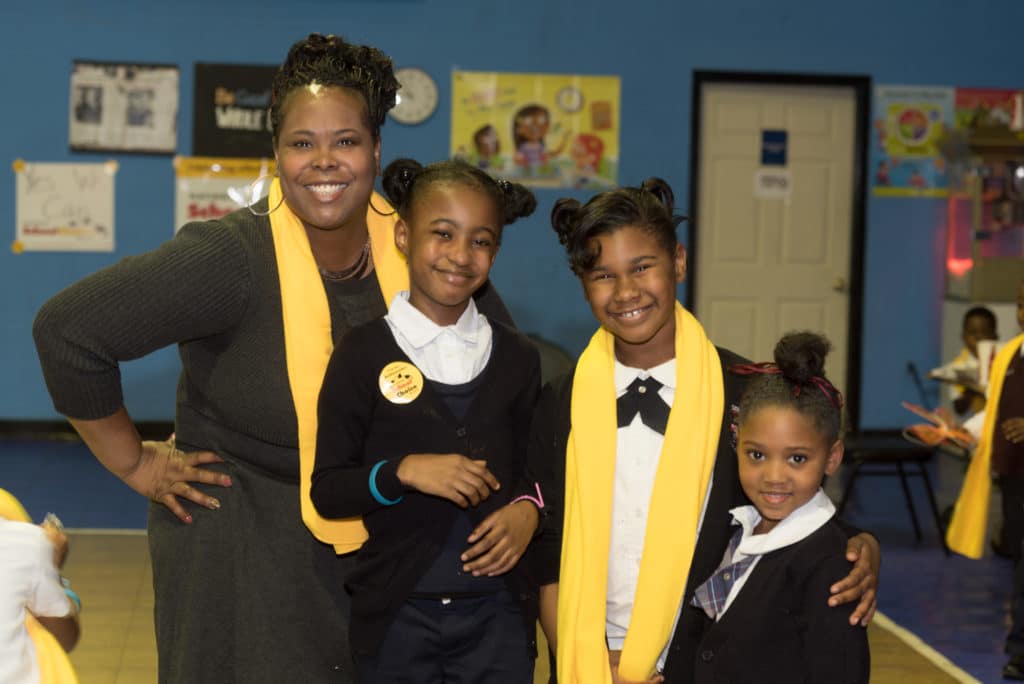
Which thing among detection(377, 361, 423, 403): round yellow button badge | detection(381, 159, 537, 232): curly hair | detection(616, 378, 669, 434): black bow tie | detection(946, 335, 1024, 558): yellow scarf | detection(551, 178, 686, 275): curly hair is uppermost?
detection(381, 159, 537, 232): curly hair

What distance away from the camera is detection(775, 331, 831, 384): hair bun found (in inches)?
82.6

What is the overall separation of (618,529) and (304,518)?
56cm

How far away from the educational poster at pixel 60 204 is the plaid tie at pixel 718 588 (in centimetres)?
673

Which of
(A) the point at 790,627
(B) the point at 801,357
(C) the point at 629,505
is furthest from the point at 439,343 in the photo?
(A) the point at 790,627

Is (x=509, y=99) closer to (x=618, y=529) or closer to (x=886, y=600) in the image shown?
(x=886, y=600)

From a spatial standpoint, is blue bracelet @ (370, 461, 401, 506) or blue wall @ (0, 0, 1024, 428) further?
blue wall @ (0, 0, 1024, 428)

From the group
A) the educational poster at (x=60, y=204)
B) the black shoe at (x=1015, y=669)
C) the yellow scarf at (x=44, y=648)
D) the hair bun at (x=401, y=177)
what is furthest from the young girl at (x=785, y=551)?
the educational poster at (x=60, y=204)

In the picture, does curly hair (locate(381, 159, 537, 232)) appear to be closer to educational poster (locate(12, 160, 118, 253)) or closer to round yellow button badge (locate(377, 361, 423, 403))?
round yellow button badge (locate(377, 361, 423, 403))

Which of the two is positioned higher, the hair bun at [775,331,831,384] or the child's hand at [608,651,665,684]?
the hair bun at [775,331,831,384]

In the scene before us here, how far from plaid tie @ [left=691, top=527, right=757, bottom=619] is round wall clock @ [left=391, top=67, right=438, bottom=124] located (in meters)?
6.34

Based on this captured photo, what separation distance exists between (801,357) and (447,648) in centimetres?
78

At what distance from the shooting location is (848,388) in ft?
28.2

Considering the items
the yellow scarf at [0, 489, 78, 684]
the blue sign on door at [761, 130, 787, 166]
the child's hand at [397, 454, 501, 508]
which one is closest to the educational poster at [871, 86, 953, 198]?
the blue sign on door at [761, 130, 787, 166]

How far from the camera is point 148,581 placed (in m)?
4.90
